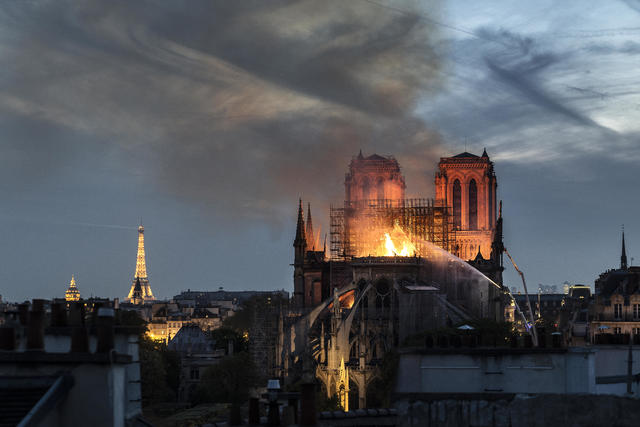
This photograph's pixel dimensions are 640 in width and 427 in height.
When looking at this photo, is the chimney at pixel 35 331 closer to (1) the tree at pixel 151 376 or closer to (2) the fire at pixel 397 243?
(1) the tree at pixel 151 376

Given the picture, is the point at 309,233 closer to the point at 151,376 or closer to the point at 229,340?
the point at 229,340

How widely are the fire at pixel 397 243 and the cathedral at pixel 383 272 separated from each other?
13 cm

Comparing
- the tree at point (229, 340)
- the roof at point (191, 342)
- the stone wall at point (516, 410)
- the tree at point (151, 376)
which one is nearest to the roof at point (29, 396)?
the stone wall at point (516, 410)

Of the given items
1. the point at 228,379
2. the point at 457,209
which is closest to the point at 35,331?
the point at 228,379

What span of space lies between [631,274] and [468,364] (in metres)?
67.8

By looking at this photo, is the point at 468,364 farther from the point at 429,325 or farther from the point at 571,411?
the point at 429,325

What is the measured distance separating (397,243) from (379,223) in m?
4.08

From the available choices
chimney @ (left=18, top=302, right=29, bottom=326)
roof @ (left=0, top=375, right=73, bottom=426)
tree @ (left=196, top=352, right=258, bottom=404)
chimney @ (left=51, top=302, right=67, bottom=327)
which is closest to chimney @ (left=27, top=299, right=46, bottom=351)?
roof @ (left=0, top=375, right=73, bottom=426)

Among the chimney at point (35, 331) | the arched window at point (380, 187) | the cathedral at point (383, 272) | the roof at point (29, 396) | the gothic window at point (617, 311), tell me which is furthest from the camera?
the arched window at point (380, 187)

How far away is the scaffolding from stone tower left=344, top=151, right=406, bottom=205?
20.9 ft

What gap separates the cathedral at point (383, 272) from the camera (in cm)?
9150

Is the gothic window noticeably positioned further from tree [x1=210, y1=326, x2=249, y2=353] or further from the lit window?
tree [x1=210, y1=326, x2=249, y2=353]

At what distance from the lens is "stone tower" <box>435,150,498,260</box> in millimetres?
145250

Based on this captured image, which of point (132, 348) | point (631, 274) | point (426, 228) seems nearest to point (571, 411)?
point (132, 348)
